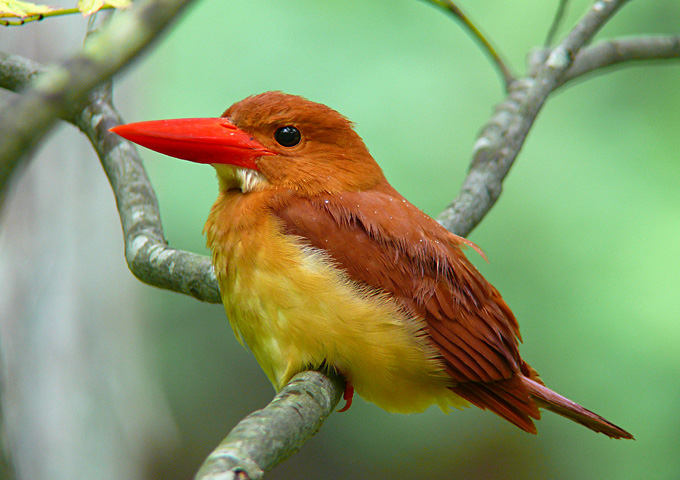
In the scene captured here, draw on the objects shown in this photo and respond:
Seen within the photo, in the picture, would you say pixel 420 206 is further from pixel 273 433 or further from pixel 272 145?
pixel 273 433

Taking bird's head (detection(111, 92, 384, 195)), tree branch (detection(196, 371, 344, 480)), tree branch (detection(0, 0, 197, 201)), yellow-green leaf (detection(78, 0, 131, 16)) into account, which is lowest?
tree branch (detection(196, 371, 344, 480))

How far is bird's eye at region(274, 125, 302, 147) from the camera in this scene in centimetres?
195

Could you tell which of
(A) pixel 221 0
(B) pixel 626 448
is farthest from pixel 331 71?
(B) pixel 626 448

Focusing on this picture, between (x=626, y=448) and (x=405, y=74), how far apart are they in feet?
7.78

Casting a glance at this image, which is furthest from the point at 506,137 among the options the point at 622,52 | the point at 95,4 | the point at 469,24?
the point at 95,4

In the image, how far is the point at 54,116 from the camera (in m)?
0.78

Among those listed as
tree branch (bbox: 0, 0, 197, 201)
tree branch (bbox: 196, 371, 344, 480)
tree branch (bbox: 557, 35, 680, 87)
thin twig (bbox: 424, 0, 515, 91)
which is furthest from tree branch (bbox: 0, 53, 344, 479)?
tree branch (bbox: 557, 35, 680, 87)

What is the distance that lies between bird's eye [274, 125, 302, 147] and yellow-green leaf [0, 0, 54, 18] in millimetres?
680

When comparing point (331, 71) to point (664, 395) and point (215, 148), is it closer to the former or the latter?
point (215, 148)

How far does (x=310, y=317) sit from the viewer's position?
5.32 feet

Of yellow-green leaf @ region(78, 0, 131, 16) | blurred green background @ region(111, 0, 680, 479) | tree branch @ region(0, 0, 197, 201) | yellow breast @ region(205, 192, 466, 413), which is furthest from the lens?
blurred green background @ region(111, 0, 680, 479)

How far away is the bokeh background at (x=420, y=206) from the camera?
11.6 ft

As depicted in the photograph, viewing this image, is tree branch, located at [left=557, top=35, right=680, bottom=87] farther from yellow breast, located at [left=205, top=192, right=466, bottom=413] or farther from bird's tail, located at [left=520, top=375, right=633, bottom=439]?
yellow breast, located at [left=205, top=192, right=466, bottom=413]

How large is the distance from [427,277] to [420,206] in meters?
1.87
